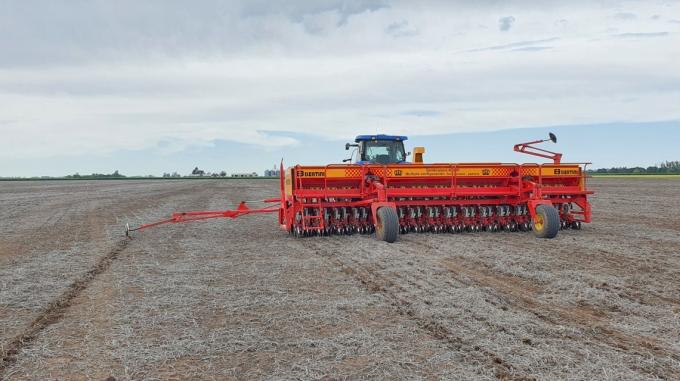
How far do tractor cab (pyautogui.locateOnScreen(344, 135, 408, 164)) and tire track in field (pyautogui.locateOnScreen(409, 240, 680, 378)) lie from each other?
23.4 feet

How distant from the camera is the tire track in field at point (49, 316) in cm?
467

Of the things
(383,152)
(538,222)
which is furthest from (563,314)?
(383,152)

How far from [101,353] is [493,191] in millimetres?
9761

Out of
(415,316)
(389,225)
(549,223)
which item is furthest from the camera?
(549,223)

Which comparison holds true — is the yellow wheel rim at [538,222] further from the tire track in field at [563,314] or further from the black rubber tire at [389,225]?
the tire track in field at [563,314]

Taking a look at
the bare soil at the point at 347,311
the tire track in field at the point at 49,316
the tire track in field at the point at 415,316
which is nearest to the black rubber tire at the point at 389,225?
the bare soil at the point at 347,311

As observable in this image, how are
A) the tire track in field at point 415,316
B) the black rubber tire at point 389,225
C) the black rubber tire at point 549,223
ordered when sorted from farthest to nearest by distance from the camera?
the black rubber tire at point 549,223
the black rubber tire at point 389,225
the tire track in field at point 415,316

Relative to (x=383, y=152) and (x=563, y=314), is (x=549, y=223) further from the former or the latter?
(x=563, y=314)

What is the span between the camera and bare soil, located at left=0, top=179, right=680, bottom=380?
14.1 ft

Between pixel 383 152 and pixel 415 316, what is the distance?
9878 millimetres

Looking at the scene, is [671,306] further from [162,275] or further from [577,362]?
[162,275]

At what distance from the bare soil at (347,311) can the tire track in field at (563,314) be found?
0.9 inches

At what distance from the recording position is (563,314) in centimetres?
557

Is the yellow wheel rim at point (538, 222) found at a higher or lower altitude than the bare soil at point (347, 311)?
higher
